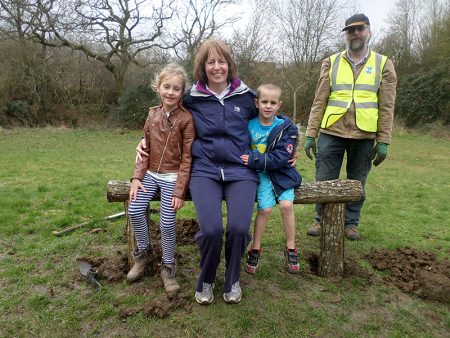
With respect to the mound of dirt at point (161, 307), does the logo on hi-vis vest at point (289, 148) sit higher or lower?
higher

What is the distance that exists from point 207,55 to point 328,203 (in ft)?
5.52

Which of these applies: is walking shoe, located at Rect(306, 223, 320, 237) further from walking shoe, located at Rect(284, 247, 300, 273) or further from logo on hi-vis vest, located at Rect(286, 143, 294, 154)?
logo on hi-vis vest, located at Rect(286, 143, 294, 154)

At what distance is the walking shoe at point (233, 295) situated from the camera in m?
3.02

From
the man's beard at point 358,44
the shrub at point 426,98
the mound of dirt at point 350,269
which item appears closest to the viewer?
the mound of dirt at point 350,269

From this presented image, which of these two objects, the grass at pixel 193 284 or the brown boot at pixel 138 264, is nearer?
the grass at pixel 193 284

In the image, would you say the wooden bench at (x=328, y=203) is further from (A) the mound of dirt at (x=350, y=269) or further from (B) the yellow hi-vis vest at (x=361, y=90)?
(B) the yellow hi-vis vest at (x=361, y=90)

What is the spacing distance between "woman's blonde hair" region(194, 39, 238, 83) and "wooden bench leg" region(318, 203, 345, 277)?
1488mm

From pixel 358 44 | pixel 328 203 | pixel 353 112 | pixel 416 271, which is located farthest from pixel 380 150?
pixel 416 271

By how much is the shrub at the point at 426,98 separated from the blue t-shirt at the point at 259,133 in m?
20.4

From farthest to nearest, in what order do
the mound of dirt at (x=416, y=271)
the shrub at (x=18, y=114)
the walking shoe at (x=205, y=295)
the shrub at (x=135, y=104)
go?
the shrub at (x=135, y=104)
the shrub at (x=18, y=114)
the mound of dirt at (x=416, y=271)
the walking shoe at (x=205, y=295)

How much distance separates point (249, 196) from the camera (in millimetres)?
3016

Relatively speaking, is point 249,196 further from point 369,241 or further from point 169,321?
point 369,241

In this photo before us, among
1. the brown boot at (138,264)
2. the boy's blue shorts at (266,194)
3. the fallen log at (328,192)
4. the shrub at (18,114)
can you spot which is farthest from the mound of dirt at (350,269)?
the shrub at (18,114)

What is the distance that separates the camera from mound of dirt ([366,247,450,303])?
3.32m
